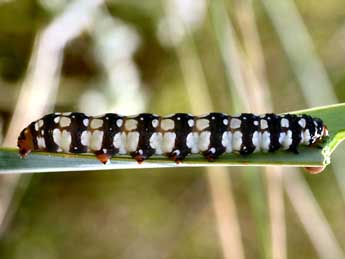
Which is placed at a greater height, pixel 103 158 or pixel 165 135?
pixel 165 135

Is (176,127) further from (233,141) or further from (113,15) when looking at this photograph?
(113,15)

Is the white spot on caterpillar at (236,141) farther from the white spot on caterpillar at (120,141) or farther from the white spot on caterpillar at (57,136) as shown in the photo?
the white spot on caterpillar at (57,136)

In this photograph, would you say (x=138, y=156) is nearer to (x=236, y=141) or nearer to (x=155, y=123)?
(x=155, y=123)

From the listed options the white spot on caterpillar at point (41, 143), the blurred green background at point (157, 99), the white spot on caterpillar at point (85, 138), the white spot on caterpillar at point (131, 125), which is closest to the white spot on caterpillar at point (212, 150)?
the white spot on caterpillar at point (131, 125)

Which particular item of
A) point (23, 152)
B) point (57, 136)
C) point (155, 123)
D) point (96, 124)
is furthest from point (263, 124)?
point (23, 152)

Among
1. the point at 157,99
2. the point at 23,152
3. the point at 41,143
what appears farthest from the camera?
the point at 157,99

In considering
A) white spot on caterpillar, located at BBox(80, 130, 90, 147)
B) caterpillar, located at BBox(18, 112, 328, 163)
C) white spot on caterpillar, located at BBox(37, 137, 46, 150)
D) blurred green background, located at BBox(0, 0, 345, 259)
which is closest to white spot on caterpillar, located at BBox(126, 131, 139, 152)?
caterpillar, located at BBox(18, 112, 328, 163)

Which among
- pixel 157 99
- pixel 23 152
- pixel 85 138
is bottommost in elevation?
pixel 23 152
